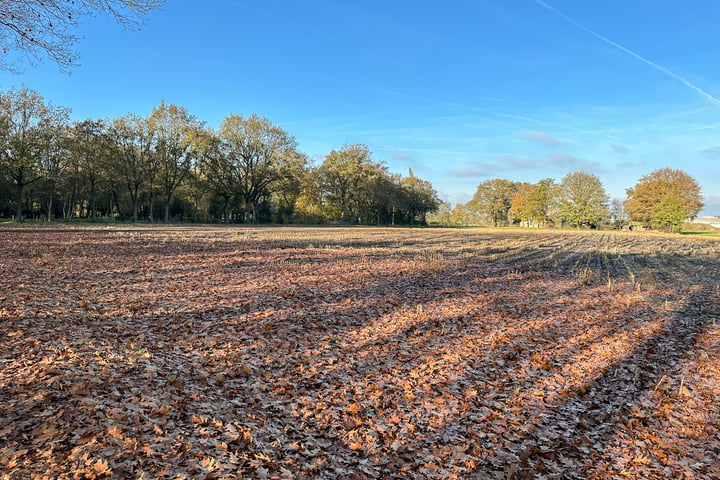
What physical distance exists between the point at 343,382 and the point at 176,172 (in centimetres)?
5863

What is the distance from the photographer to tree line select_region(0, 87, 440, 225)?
41.6 m

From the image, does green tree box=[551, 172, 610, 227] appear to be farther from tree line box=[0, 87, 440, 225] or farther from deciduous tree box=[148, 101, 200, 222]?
deciduous tree box=[148, 101, 200, 222]

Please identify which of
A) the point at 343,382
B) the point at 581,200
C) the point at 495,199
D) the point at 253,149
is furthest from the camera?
the point at 495,199

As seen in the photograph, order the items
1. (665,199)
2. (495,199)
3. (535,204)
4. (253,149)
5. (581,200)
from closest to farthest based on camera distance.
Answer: (253,149), (665,199), (581,200), (535,204), (495,199)

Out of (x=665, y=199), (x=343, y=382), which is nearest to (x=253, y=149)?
(x=343, y=382)

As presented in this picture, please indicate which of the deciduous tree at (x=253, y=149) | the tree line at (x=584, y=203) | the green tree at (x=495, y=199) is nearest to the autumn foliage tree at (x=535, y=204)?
the tree line at (x=584, y=203)

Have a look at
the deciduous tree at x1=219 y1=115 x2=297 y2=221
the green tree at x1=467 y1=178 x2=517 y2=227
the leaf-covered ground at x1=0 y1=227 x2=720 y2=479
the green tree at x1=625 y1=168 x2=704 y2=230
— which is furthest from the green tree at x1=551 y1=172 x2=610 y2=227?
the leaf-covered ground at x1=0 y1=227 x2=720 y2=479

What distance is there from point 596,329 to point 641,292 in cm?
624

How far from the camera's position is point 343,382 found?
6.03m

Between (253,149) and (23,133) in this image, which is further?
(253,149)

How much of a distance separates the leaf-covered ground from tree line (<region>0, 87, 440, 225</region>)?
129 ft

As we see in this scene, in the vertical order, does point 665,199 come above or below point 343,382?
above

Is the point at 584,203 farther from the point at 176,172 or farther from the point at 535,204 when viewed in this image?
the point at 176,172

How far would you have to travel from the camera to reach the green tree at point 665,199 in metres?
77.1
